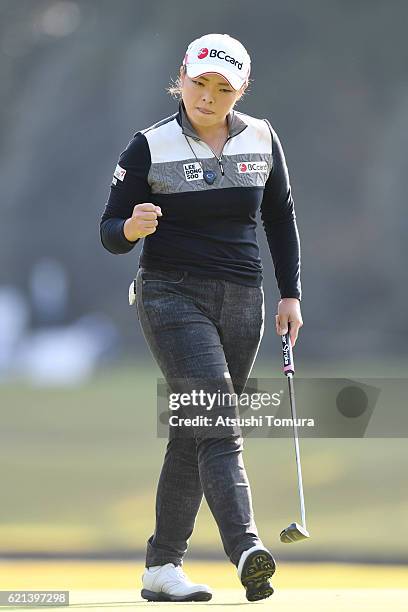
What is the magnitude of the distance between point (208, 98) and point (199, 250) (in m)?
0.30

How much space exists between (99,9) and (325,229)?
6.82 ft

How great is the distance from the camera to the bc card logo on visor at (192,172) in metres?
2.79

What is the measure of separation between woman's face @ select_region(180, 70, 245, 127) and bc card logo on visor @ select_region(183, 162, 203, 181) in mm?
90

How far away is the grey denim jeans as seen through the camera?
2.67 meters

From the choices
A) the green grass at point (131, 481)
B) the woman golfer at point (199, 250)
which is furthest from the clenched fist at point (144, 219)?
the green grass at point (131, 481)

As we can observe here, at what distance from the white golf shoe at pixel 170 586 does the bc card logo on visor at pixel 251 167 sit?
32.8 inches

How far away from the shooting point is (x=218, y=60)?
2754 mm

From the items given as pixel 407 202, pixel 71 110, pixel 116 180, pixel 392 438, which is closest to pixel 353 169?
pixel 407 202

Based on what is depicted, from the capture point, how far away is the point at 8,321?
8.50 m

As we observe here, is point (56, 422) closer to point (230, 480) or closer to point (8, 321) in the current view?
point (8, 321)

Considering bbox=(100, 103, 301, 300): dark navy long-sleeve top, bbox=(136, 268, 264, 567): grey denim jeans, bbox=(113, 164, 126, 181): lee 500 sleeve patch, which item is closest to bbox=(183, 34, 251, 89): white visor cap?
bbox=(100, 103, 301, 300): dark navy long-sleeve top

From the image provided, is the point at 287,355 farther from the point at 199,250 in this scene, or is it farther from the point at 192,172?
the point at 192,172

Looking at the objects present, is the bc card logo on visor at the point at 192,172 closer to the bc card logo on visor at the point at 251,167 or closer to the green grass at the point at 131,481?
the bc card logo on visor at the point at 251,167

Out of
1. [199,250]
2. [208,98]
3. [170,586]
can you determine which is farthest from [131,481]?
[208,98]
